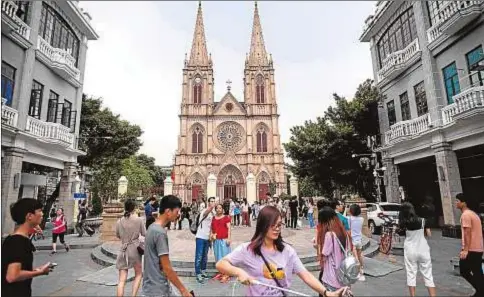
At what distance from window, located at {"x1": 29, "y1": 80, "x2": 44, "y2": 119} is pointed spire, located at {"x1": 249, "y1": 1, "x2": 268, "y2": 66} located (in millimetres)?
36681

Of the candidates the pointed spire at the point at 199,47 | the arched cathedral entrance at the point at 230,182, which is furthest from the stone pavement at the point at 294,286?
the pointed spire at the point at 199,47

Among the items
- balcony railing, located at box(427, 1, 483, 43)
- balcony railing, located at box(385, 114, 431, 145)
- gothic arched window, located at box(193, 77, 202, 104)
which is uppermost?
gothic arched window, located at box(193, 77, 202, 104)

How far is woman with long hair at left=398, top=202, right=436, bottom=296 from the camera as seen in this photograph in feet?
14.7

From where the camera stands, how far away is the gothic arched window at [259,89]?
147 feet

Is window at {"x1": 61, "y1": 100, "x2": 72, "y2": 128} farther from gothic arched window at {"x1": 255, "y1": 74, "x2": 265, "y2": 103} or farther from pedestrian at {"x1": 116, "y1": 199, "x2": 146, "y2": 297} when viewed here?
gothic arched window at {"x1": 255, "y1": 74, "x2": 265, "y2": 103}

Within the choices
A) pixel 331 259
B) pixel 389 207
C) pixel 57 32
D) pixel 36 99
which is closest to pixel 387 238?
pixel 389 207

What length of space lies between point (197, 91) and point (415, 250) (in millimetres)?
42089

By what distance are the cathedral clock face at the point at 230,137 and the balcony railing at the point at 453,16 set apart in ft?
104

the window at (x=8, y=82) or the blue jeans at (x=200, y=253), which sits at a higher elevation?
the window at (x=8, y=82)

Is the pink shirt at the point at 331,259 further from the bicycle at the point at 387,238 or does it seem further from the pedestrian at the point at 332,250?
the bicycle at the point at 387,238

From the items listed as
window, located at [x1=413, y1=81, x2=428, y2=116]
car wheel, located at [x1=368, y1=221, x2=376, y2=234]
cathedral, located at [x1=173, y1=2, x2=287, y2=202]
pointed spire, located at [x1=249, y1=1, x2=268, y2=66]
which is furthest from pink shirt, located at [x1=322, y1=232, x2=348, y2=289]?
pointed spire, located at [x1=249, y1=1, x2=268, y2=66]

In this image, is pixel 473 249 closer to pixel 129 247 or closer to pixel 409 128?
pixel 129 247

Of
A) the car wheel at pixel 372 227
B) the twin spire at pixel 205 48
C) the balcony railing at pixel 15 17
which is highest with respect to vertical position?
the twin spire at pixel 205 48

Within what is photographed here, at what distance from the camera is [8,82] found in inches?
437
